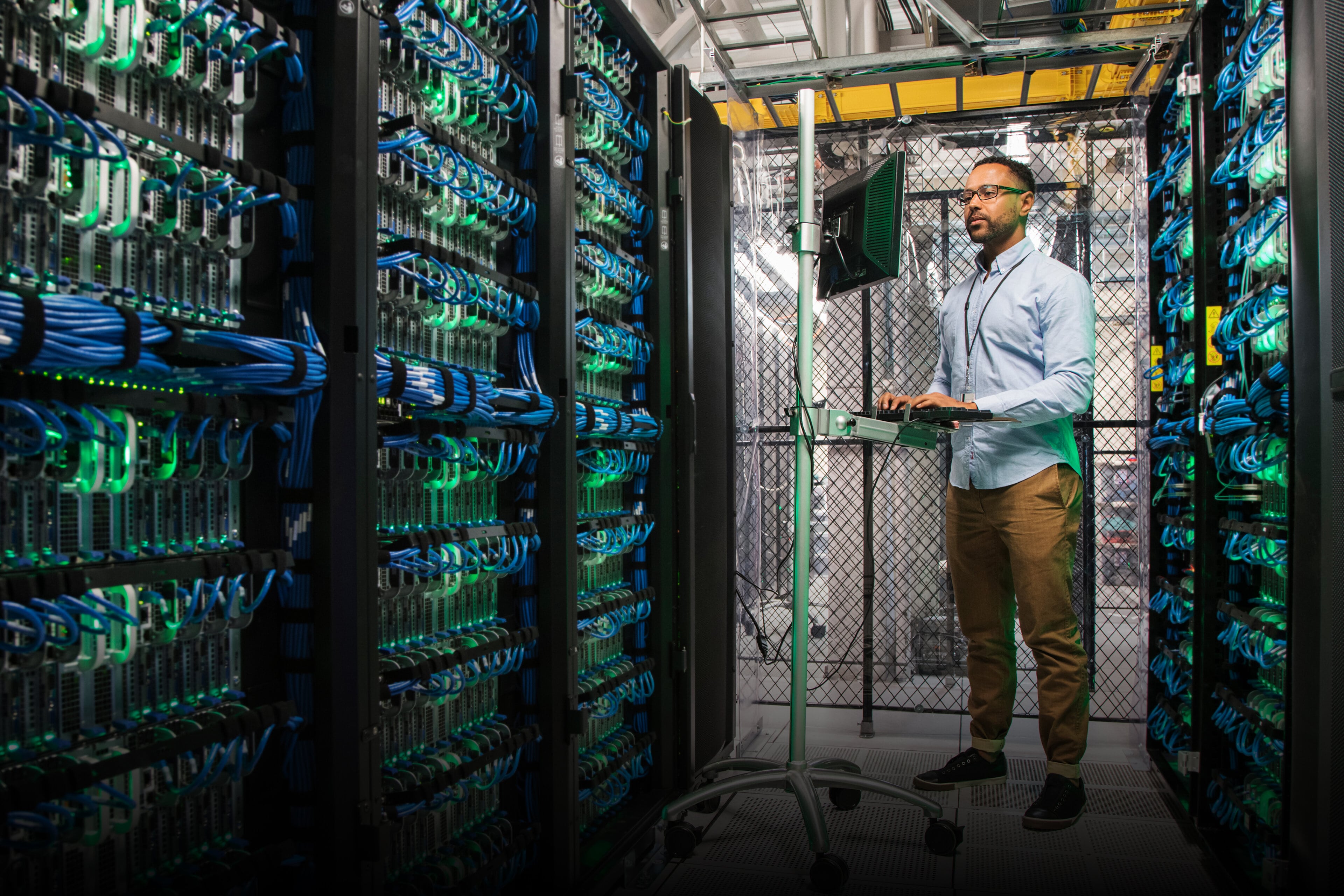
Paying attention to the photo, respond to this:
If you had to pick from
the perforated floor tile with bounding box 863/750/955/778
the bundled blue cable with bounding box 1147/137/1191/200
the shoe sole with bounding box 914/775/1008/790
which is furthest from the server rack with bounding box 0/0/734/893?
the bundled blue cable with bounding box 1147/137/1191/200

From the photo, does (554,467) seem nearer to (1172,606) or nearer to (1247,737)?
(1247,737)

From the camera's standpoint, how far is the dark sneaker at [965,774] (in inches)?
121

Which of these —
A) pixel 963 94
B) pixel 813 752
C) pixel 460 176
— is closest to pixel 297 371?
pixel 460 176

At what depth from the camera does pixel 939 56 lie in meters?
3.52

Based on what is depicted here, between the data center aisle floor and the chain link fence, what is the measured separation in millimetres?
714

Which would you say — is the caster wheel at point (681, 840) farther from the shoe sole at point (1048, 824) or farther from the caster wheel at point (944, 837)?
the shoe sole at point (1048, 824)

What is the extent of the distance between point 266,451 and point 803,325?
1576 mm

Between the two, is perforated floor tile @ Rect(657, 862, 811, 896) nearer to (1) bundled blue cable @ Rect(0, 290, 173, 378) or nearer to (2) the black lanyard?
(2) the black lanyard

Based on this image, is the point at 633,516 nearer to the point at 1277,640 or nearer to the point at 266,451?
the point at 266,451

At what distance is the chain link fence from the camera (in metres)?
3.83

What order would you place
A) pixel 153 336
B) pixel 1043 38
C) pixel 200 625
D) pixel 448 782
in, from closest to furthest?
pixel 153 336 < pixel 200 625 < pixel 448 782 < pixel 1043 38

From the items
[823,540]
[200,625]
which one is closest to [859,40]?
[823,540]

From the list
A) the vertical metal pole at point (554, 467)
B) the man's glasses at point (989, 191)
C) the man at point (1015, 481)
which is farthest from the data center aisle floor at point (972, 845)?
the man's glasses at point (989, 191)

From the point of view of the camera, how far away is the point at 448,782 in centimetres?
190
